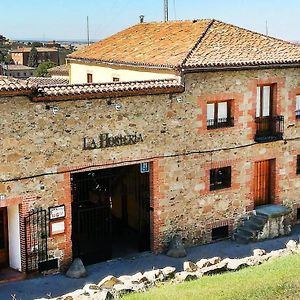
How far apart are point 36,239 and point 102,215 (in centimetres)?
275

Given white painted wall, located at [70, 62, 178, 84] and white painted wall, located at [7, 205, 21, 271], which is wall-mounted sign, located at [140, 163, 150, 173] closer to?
white painted wall, located at [70, 62, 178, 84]

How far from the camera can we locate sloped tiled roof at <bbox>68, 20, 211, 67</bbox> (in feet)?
74.1

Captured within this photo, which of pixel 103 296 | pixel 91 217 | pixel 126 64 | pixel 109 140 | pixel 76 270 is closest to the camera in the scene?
pixel 103 296

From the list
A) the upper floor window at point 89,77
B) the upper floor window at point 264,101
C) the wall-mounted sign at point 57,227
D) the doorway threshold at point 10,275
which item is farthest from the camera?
the upper floor window at point 89,77

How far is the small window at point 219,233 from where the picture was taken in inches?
896

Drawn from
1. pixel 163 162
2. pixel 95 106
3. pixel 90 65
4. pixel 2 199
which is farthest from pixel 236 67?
pixel 2 199

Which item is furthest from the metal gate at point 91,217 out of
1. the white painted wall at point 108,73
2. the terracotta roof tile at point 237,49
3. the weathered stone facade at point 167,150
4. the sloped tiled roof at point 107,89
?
the terracotta roof tile at point 237,49

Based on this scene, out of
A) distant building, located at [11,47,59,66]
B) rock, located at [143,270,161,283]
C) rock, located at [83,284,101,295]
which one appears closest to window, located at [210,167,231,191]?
rock, located at [143,270,161,283]

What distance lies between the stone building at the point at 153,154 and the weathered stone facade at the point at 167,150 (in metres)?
0.04

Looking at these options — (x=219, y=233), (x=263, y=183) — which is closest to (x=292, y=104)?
(x=263, y=183)

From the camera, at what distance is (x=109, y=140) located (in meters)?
19.5

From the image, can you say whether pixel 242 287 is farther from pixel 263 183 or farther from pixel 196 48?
pixel 196 48

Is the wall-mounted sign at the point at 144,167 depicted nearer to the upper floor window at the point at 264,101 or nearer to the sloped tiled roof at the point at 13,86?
the sloped tiled roof at the point at 13,86

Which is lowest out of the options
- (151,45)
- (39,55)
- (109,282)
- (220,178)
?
(109,282)
